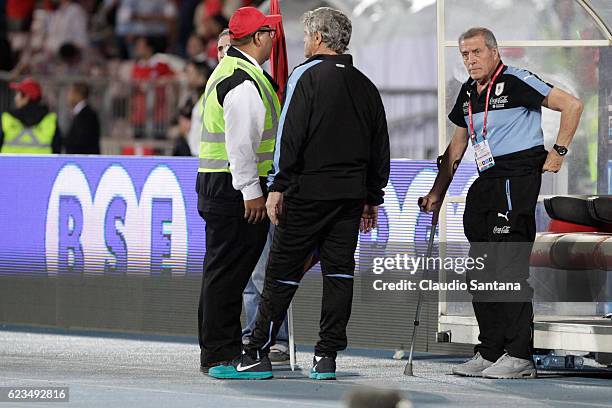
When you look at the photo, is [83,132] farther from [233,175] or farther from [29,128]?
[233,175]

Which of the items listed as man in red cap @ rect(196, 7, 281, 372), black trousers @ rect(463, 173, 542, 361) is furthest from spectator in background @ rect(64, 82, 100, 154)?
black trousers @ rect(463, 173, 542, 361)

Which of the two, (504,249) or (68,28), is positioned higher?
(68,28)

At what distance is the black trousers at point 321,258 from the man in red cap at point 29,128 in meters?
7.76

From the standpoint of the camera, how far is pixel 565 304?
10.8 metres

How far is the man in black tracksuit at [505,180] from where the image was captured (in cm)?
959

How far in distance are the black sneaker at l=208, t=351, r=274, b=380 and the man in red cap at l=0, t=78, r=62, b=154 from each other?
7570 millimetres

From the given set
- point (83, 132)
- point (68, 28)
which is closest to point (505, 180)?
point (83, 132)

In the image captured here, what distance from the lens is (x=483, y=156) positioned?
31.9 feet

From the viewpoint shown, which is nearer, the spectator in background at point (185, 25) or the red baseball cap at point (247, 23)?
the red baseball cap at point (247, 23)

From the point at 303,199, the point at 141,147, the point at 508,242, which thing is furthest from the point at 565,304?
the point at 141,147

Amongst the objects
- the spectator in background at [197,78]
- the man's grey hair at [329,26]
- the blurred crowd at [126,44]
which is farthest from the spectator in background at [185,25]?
the man's grey hair at [329,26]

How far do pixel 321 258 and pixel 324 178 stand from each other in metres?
0.50

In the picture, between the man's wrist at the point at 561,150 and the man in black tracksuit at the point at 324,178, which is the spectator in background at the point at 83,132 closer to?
the man in black tracksuit at the point at 324,178

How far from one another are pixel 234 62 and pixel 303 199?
0.95 m
